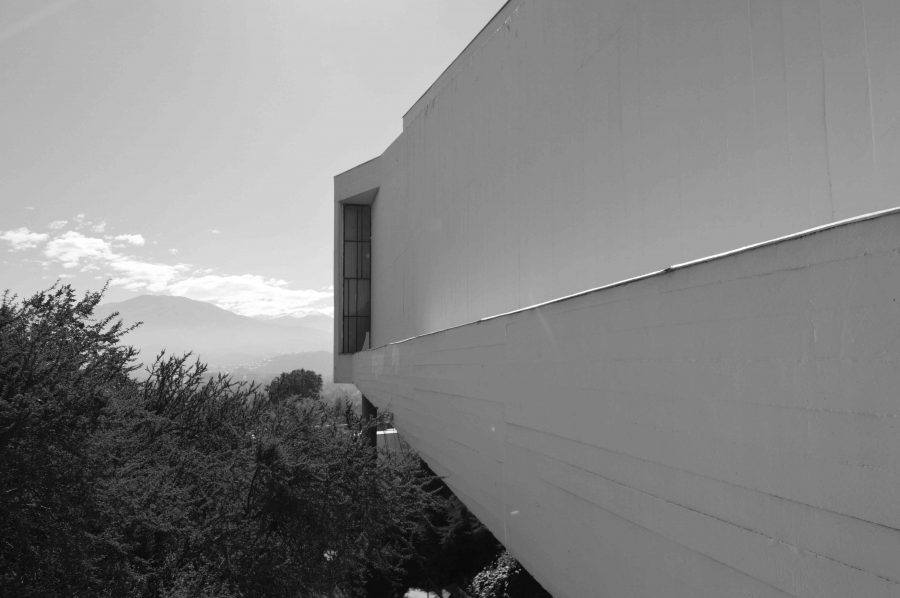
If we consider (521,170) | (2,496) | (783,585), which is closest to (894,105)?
(783,585)

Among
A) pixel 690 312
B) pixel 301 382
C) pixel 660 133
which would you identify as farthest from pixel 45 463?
pixel 301 382

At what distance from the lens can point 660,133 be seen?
834 centimetres

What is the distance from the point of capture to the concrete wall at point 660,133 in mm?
5742

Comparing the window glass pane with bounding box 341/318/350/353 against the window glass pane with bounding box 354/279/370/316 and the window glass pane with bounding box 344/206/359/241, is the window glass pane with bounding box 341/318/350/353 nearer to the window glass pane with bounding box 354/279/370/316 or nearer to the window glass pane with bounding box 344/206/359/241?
the window glass pane with bounding box 354/279/370/316

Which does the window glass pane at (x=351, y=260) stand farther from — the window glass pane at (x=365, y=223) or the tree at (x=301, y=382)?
the tree at (x=301, y=382)

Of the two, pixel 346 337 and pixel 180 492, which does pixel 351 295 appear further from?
pixel 180 492

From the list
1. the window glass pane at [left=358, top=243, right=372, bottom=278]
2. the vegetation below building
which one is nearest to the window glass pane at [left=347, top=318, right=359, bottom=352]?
the window glass pane at [left=358, top=243, right=372, bottom=278]

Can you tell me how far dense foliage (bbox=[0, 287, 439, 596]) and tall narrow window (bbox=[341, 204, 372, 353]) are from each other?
2031 centimetres

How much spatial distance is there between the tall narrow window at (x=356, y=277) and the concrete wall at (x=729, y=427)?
1353 inches

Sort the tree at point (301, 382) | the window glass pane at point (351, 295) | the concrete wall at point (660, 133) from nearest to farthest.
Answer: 1. the concrete wall at point (660, 133)
2. the window glass pane at point (351, 295)
3. the tree at point (301, 382)

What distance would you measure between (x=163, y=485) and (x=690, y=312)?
10940mm

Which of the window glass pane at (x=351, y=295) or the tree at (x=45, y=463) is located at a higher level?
the window glass pane at (x=351, y=295)

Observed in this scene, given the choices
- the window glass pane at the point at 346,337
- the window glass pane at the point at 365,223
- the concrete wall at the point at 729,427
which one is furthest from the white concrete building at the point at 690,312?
the window glass pane at the point at 365,223

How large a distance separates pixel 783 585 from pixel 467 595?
15359mm
